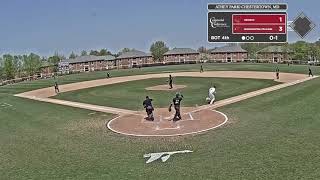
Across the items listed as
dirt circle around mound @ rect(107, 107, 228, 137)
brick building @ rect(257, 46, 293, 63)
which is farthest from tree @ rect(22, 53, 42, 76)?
dirt circle around mound @ rect(107, 107, 228, 137)

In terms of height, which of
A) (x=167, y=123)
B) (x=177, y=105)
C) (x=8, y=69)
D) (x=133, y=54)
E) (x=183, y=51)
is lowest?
(x=167, y=123)

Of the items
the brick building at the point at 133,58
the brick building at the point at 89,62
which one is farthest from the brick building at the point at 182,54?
the brick building at the point at 89,62

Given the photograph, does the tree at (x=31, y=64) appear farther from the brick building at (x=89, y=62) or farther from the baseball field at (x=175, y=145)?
the baseball field at (x=175, y=145)

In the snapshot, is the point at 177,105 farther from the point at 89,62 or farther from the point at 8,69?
the point at 89,62

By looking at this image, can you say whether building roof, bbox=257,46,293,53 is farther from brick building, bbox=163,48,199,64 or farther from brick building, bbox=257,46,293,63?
brick building, bbox=163,48,199,64

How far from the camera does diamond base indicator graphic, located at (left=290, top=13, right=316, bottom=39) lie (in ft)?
77.7

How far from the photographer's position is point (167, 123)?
69.7ft

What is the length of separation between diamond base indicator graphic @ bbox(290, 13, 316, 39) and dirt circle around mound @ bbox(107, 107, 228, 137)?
7341mm

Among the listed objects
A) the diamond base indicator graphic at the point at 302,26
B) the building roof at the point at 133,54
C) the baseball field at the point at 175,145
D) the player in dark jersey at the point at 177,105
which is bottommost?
the baseball field at the point at 175,145

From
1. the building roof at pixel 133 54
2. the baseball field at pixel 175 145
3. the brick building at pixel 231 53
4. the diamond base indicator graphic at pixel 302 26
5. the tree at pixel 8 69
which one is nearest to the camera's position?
the baseball field at pixel 175 145
